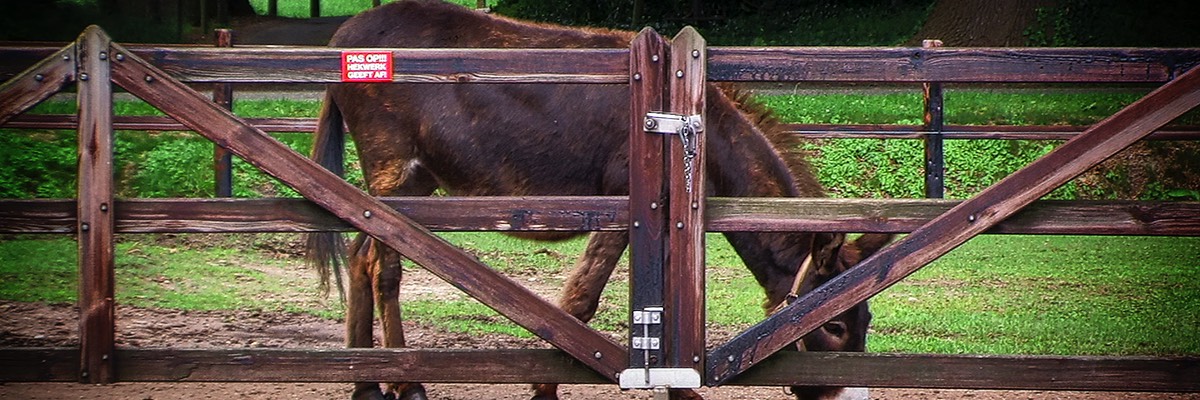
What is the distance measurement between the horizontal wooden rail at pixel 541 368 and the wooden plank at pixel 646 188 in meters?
0.35

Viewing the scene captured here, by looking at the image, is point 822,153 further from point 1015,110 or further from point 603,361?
point 603,361

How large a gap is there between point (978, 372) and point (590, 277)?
6.12 ft

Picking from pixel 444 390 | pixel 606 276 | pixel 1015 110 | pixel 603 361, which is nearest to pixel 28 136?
pixel 444 390

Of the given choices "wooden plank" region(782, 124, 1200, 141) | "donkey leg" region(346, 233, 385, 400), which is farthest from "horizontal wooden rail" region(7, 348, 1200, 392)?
"wooden plank" region(782, 124, 1200, 141)

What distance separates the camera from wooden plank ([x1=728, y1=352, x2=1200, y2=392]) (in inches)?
191

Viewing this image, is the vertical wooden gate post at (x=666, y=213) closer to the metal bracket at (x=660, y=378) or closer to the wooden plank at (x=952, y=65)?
the metal bracket at (x=660, y=378)

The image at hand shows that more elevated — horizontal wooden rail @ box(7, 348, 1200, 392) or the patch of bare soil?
horizontal wooden rail @ box(7, 348, 1200, 392)

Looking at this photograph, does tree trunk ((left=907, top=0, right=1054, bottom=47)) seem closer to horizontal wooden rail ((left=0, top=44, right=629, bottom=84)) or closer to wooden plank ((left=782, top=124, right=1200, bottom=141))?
wooden plank ((left=782, top=124, right=1200, bottom=141))

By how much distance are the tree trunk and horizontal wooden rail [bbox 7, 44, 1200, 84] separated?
47.9 ft

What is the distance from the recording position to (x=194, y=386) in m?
6.38

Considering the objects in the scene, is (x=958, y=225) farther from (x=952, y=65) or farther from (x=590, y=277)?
(x=590, y=277)

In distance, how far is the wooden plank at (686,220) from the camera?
4.63 m

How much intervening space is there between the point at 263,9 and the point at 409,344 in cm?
3076

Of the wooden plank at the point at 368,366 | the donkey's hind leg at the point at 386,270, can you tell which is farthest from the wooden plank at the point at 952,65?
the donkey's hind leg at the point at 386,270
